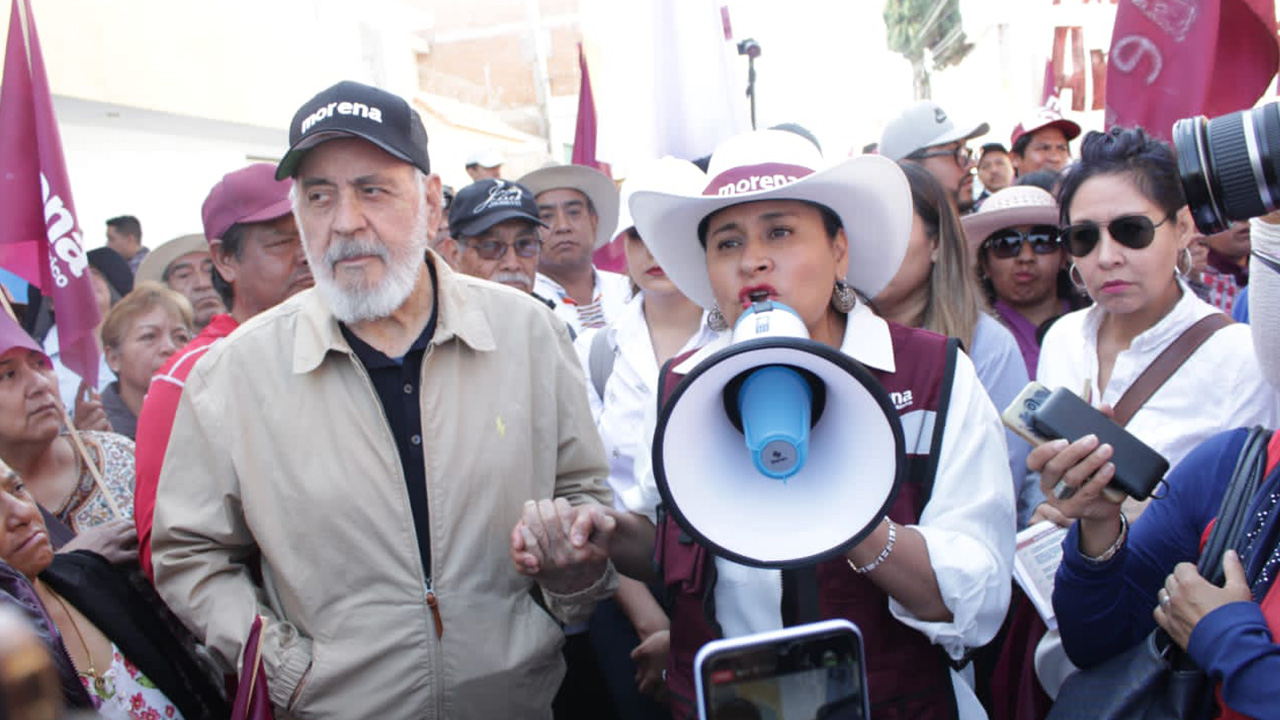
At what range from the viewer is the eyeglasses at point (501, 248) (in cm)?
464

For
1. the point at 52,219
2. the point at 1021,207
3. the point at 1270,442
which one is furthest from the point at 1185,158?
the point at 52,219

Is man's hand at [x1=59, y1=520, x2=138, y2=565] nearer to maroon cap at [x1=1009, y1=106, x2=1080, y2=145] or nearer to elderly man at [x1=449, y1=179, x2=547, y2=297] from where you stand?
elderly man at [x1=449, y1=179, x2=547, y2=297]

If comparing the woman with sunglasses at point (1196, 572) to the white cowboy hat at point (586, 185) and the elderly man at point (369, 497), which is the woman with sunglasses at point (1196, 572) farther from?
the white cowboy hat at point (586, 185)

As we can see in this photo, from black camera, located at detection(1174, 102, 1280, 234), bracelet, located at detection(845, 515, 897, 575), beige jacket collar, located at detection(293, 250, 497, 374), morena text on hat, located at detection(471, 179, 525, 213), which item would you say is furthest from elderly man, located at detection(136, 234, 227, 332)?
black camera, located at detection(1174, 102, 1280, 234)

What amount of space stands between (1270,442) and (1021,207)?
2.14m

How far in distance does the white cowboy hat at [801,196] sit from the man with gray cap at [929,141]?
9.99 feet

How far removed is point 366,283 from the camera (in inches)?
96.0

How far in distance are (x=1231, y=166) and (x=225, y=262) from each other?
2.96 m

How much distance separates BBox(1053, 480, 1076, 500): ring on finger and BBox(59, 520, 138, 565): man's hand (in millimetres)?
2280

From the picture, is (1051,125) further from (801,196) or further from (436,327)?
(436,327)

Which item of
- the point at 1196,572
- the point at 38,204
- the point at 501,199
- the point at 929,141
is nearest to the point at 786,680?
the point at 1196,572

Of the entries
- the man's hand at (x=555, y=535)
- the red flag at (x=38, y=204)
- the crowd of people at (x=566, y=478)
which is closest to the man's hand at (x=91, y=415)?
the red flag at (x=38, y=204)

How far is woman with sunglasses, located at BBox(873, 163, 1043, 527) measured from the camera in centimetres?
300

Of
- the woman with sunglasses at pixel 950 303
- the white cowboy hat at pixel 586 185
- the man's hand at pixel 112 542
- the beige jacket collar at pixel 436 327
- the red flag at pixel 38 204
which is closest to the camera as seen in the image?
the beige jacket collar at pixel 436 327
